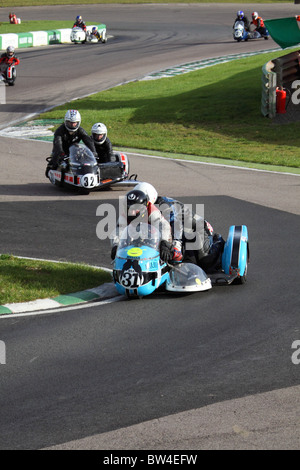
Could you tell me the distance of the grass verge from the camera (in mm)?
10500

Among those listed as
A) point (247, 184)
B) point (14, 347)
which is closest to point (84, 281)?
point (14, 347)

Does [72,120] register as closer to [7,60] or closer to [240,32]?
[7,60]

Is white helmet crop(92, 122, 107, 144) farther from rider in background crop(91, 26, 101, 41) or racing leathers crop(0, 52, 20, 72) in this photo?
rider in background crop(91, 26, 101, 41)

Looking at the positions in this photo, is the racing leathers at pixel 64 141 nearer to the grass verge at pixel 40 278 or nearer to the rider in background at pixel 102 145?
the rider in background at pixel 102 145

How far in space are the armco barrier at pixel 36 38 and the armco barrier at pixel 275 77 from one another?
69.2 feet

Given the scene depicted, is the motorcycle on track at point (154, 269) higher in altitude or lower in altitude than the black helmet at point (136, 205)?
lower

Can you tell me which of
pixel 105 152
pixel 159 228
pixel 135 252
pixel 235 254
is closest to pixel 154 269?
pixel 135 252

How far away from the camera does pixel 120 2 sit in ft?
222

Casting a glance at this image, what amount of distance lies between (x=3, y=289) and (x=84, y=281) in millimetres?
1120

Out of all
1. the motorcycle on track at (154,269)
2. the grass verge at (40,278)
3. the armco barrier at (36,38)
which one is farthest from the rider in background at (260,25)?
the motorcycle on track at (154,269)

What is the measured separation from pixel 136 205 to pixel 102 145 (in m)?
7.40

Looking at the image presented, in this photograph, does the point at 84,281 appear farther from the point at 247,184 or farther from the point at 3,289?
the point at 247,184

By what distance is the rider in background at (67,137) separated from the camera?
17.4 meters

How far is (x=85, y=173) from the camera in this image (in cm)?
1706
